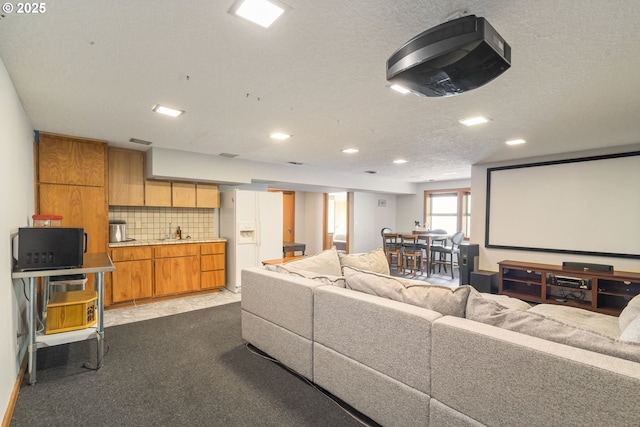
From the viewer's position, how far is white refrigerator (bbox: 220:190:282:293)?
515cm

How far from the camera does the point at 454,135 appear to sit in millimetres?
3711

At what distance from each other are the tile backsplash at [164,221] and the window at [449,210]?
599 cm

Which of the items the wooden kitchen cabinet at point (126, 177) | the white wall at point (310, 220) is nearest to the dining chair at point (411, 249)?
the white wall at point (310, 220)

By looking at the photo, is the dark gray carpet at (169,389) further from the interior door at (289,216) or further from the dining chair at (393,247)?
the interior door at (289,216)

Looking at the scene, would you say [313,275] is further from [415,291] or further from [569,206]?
[569,206]

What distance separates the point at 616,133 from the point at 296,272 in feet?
13.4

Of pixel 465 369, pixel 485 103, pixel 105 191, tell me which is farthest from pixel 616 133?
pixel 105 191

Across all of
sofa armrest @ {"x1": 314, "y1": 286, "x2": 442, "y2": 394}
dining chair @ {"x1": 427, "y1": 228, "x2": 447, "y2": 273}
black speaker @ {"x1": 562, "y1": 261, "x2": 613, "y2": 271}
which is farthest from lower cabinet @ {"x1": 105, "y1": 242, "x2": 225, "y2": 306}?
black speaker @ {"x1": 562, "y1": 261, "x2": 613, "y2": 271}

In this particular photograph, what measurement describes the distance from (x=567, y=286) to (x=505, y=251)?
41.8 inches

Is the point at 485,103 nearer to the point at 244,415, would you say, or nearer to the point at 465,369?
the point at 465,369

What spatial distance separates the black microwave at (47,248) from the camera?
225 centimetres

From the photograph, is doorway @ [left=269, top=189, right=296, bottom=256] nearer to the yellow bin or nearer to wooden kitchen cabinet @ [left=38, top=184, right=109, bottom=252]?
wooden kitchen cabinet @ [left=38, top=184, right=109, bottom=252]

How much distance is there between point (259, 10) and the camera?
4.77ft

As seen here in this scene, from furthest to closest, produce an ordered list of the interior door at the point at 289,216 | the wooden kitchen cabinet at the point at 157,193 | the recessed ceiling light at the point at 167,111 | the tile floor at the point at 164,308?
the interior door at the point at 289,216 → the wooden kitchen cabinet at the point at 157,193 → the tile floor at the point at 164,308 → the recessed ceiling light at the point at 167,111
